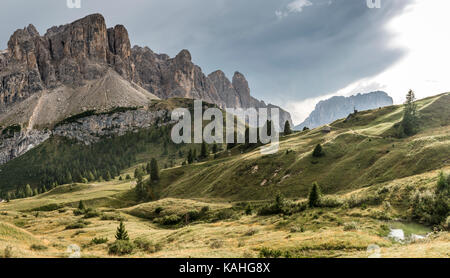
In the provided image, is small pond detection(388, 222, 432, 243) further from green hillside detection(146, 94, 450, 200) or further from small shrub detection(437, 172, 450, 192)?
green hillside detection(146, 94, 450, 200)

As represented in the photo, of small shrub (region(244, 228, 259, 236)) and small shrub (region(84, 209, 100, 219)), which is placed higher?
small shrub (region(244, 228, 259, 236))

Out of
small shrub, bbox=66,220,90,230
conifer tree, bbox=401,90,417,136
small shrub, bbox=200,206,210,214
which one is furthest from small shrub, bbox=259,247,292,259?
conifer tree, bbox=401,90,417,136

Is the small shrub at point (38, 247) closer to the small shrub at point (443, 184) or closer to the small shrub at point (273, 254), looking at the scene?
the small shrub at point (273, 254)

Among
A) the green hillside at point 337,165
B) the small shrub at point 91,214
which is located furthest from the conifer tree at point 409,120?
the small shrub at point 91,214

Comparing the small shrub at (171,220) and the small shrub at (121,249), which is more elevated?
the small shrub at (121,249)

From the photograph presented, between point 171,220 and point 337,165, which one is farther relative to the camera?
point 337,165

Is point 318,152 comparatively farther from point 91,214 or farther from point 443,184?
point 91,214

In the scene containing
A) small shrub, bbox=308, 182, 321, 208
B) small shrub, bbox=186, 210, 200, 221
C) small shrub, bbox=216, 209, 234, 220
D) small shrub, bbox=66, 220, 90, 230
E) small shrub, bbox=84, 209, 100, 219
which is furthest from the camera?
small shrub, bbox=84, 209, 100, 219

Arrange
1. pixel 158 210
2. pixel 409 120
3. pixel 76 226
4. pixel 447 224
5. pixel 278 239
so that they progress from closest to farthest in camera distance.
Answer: pixel 447 224, pixel 278 239, pixel 76 226, pixel 158 210, pixel 409 120

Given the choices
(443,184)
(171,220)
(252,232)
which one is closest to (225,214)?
(171,220)

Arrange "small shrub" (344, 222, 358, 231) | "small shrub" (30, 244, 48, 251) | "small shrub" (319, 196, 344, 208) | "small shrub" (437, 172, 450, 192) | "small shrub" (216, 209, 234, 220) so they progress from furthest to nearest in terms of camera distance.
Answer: "small shrub" (216, 209, 234, 220) → "small shrub" (319, 196, 344, 208) → "small shrub" (437, 172, 450, 192) → "small shrub" (344, 222, 358, 231) → "small shrub" (30, 244, 48, 251)
